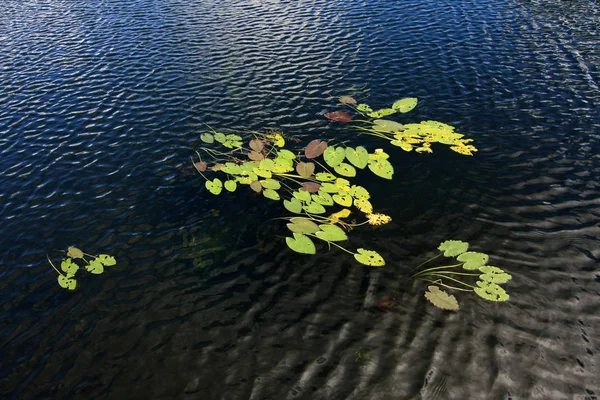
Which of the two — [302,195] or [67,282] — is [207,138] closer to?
[302,195]

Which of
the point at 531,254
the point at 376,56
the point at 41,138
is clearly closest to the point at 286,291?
the point at 531,254

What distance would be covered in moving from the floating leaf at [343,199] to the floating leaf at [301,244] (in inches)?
94.7

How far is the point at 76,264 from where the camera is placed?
1432cm

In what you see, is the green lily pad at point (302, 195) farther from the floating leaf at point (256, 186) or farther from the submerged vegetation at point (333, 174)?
the floating leaf at point (256, 186)

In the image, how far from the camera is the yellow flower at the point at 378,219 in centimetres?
1524

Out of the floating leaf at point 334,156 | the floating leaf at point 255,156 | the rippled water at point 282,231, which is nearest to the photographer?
the rippled water at point 282,231

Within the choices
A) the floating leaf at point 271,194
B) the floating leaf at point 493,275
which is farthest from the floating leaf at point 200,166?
the floating leaf at point 493,275

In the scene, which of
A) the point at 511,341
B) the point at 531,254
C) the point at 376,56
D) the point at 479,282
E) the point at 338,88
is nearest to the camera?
the point at 511,341

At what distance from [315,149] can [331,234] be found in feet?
17.9

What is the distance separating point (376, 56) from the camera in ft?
94.3

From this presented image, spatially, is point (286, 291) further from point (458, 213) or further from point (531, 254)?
point (531, 254)

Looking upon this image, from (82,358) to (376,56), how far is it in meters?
25.9

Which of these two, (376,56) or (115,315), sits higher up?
(376,56)

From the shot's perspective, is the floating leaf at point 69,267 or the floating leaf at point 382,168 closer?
the floating leaf at point 69,267
